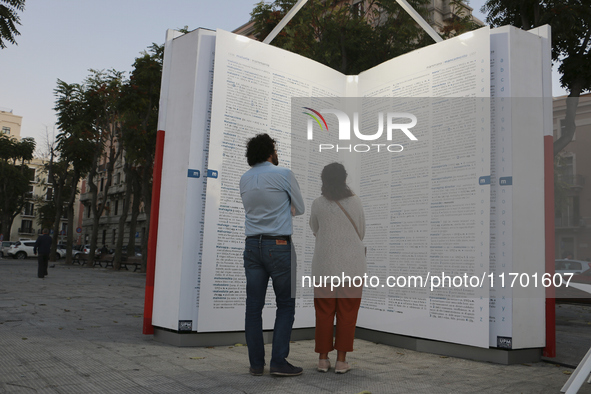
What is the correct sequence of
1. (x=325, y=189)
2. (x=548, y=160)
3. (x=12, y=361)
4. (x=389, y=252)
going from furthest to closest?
(x=389, y=252) → (x=548, y=160) → (x=325, y=189) → (x=12, y=361)

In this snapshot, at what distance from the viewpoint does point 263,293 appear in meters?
4.41

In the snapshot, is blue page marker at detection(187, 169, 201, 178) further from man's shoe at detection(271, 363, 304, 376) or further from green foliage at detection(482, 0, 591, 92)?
green foliage at detection(482, 0, 591, 92)

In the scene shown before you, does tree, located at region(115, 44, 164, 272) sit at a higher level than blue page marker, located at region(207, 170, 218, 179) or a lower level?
higher

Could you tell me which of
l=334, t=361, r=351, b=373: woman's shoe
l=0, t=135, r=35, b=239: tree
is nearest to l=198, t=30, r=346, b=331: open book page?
l=334, t=361, r=351, b=373: woman's shoe

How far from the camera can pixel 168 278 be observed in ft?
18.4

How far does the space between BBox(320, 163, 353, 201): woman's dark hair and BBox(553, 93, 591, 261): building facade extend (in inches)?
96.9

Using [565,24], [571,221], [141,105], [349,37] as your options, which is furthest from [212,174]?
[141,105]

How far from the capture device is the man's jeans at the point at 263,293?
4.27 meters

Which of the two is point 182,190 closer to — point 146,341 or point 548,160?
point 146,341

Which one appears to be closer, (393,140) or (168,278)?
(168,278)

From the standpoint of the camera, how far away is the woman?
453 cm

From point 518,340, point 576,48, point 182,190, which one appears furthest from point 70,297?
point 576,48

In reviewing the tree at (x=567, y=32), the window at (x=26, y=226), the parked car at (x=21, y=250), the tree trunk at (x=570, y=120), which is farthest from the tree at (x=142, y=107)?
the window at (x=26, y=226)

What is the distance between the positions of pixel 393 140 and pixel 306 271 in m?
1.98
